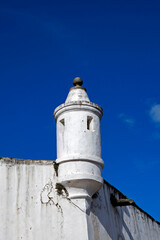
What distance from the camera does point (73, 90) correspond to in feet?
35.6

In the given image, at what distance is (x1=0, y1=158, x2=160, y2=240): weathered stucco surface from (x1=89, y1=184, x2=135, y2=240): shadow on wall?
1.0 inches

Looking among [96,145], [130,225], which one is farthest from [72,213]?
[130,225]

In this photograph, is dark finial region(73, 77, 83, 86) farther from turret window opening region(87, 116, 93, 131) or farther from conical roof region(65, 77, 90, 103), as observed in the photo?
turret window opening region(87, 116, 93, 131)

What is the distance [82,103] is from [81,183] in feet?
6.80

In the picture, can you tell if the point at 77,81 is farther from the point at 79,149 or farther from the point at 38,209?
the point at 38,209

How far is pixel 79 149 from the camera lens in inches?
382

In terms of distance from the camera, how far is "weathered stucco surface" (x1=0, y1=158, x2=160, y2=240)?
29.7 ft

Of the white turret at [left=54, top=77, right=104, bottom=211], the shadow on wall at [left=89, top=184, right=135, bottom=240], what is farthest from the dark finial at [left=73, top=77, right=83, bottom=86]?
the shadow on wall at [left=89, top=184, right=135, bottom=240]

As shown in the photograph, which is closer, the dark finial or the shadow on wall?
the shadow on wall

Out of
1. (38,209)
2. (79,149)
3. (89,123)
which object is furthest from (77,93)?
(38,209)

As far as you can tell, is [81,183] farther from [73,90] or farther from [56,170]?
[73,90]

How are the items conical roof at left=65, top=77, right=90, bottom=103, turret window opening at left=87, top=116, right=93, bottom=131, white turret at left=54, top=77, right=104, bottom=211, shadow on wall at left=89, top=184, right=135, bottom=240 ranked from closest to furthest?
white turret at left=54, top=77, right=104, bottom=211 → shadow on wall at left=89, top=184, right=135, bottom=240 → turret window opening at left=87, top=116, right=93, bottom=131 → conical roof at left=65, top=77, right=90, bottom=103

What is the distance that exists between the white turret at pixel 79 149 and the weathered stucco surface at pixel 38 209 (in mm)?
309

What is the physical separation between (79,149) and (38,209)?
1746 millimetres
